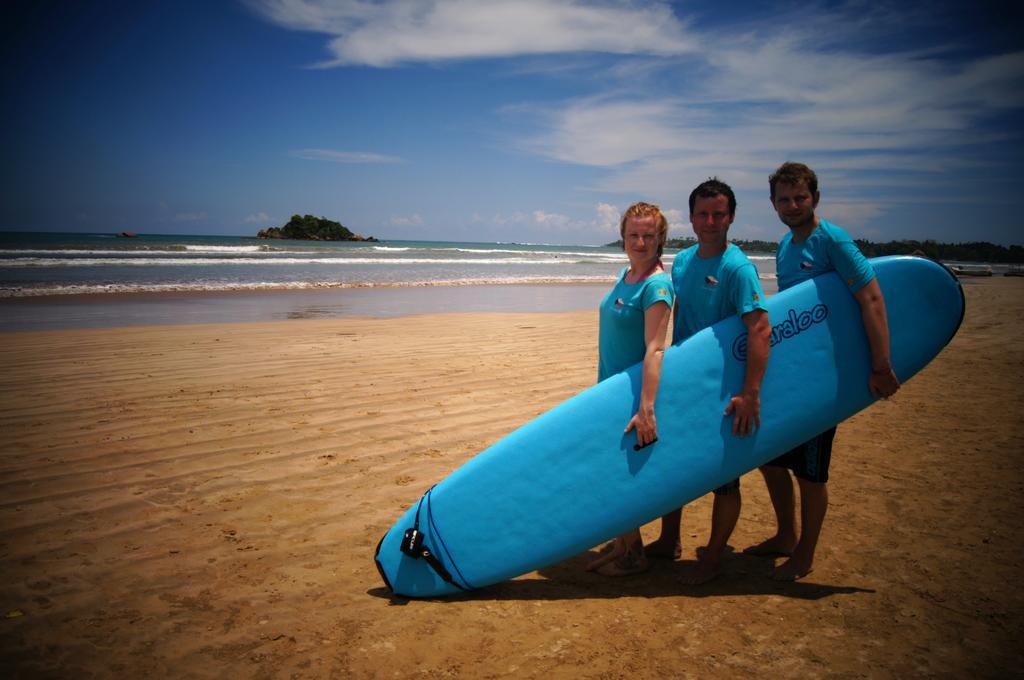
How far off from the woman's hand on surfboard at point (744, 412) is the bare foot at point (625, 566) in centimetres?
75

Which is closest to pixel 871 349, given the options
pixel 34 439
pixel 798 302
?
pixel 798 302

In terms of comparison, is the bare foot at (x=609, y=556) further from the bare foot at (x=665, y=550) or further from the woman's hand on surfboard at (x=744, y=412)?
the woman's hand on surfboard at (x=744, y=412)

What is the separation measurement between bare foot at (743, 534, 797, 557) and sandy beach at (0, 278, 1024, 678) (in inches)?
3.5

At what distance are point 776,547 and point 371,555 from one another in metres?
1.98

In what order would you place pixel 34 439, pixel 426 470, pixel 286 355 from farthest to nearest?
pixel 286 355
pixel 34 439
pixel 426 470

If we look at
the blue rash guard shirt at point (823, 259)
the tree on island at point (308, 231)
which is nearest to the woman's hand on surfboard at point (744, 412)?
the blue rash guard shirt at point (823, 259)

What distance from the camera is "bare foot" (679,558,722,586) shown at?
223 cm

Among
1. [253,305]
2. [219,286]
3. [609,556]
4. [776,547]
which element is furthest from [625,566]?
[219,286]

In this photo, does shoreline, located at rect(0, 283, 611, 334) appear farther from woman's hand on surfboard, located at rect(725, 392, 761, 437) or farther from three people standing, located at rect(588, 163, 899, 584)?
woman's hand on surfboard, located at rect(725, 392, 761, 437)

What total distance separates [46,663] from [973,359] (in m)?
8.78

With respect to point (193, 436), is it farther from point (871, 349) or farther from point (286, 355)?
point (871, 349)

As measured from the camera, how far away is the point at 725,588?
7.24ft

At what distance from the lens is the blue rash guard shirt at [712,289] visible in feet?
6.43

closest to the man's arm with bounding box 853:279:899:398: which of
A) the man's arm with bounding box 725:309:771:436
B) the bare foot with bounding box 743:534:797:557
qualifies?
the man's arm with bounding box 725:309:771:436
